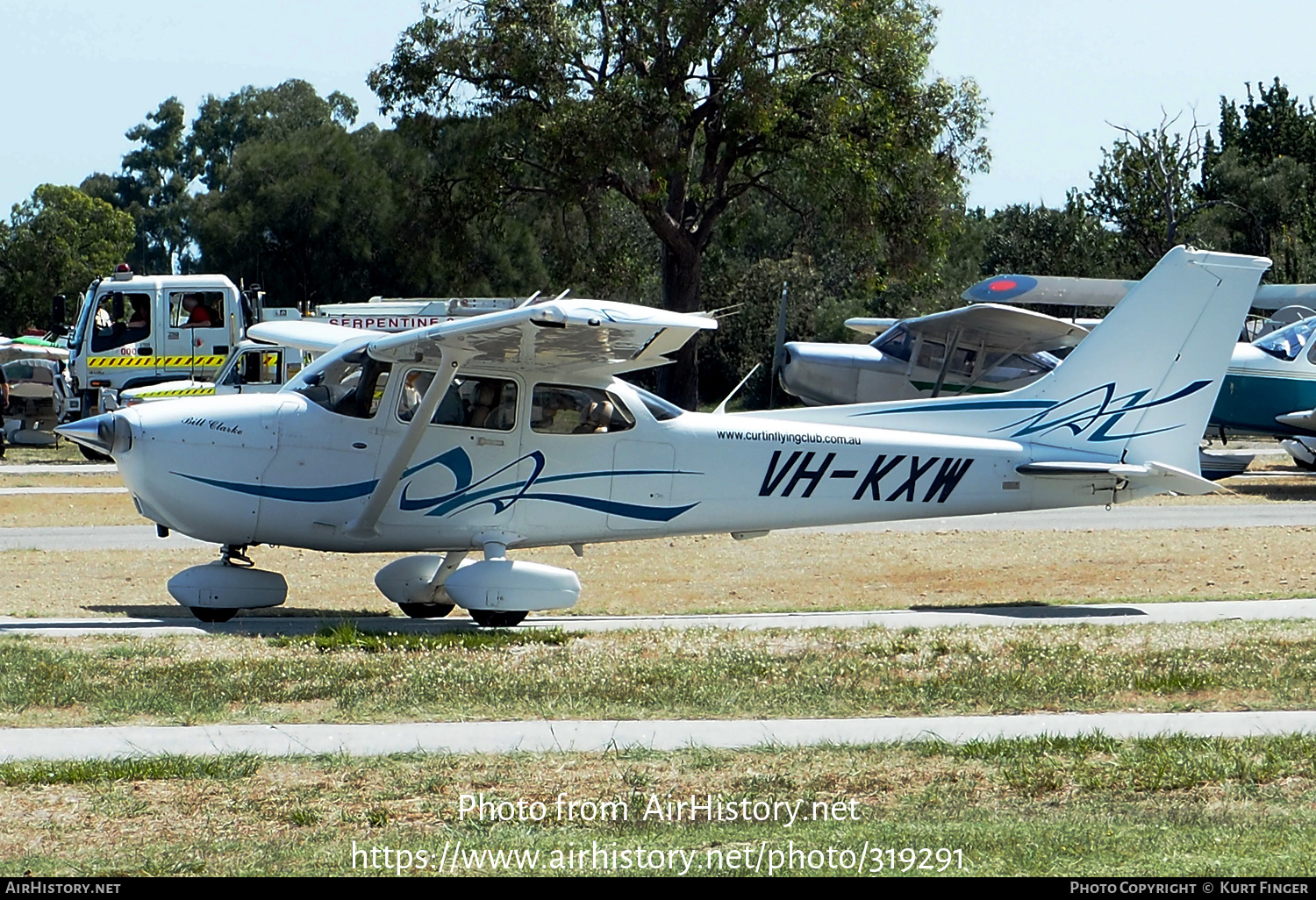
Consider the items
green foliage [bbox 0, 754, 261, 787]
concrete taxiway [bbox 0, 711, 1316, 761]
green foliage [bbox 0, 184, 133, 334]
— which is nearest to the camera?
green foliage [bbox 0, 754, 261, 787]

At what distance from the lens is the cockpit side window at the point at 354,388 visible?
11.7 meters

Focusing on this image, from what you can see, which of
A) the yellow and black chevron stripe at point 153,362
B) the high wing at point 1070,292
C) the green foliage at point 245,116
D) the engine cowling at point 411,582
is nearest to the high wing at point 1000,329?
the high wing at point 1070,292

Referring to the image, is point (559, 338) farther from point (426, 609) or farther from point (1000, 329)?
point (1000, 329)

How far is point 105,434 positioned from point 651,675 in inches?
190

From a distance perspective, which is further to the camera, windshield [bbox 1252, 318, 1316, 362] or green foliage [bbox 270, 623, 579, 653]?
windshield [bbox 1252, 318, 1316, 362]

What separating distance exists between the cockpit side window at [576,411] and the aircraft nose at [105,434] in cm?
306

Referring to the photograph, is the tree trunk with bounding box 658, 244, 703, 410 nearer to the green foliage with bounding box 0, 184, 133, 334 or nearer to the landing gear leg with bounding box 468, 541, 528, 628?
the landing gear leg with bounding box 468, 541, 528, 628

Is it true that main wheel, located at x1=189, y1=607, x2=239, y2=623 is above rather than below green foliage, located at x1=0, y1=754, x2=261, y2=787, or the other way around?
below

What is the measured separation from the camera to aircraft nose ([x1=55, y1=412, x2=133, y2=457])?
36.6 feet

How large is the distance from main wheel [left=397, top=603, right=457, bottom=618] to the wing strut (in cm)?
92

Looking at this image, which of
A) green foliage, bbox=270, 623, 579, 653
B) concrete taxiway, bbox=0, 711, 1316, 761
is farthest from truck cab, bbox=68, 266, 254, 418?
concrete taxiway, bbox=0, 711, 1316, 761
